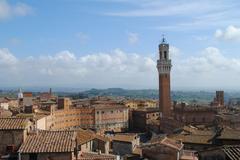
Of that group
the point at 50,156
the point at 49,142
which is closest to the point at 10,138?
the point at 49,142

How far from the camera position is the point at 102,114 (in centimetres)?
10444

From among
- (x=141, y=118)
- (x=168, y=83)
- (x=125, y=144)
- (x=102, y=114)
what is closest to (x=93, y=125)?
(x=102, y=114)

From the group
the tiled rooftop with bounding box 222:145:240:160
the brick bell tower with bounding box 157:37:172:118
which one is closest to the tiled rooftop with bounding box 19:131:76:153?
the tiled rooftop with bounding box 222:145:240:160

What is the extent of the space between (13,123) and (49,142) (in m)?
1.92

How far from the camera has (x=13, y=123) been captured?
1911 centimetres

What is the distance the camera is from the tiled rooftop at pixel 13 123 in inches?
742

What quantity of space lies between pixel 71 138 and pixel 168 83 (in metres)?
79.9

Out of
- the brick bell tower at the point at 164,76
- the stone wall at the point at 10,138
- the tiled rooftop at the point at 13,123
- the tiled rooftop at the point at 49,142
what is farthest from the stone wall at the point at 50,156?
the brick bell tower at the point at 164,76

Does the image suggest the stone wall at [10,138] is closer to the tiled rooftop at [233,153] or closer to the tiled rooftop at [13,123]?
the tiled rooftop at [13,123]

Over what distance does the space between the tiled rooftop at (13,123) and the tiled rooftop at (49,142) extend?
2.06 ft

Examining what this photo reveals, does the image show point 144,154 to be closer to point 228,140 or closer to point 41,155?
point 228,140

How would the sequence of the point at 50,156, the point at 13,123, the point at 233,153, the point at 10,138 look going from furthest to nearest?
the point at 13,123
the point at 10,138
the point at 50,156
the point at 233,153

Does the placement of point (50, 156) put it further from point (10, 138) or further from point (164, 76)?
point (164, 76)

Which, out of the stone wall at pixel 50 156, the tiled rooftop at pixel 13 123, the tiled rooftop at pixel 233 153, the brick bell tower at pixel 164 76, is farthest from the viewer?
the brick bell tower at pixel 164 76
